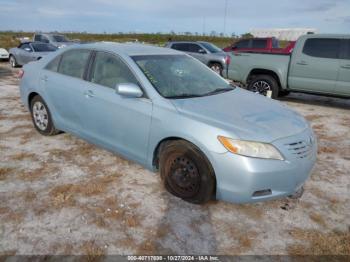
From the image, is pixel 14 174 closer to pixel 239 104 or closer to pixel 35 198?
pixel 35 198

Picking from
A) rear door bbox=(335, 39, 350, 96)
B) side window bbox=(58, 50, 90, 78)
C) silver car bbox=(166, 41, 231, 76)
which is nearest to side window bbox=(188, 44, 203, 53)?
silver car bbox=(166, 41, 231, 76)

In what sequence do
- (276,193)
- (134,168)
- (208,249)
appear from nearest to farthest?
(208,249), (276,193), (134,168)

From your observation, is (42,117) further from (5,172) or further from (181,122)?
(181,122)

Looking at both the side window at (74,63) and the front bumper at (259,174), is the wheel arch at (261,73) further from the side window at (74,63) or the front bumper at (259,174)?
the front bumper at (259,174)

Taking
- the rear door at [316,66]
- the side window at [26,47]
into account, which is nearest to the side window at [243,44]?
the rear door at [316,66]

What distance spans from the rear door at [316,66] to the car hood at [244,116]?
4.78 meters

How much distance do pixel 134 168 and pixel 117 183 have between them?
0.47 meters

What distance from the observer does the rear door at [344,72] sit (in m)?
7.74

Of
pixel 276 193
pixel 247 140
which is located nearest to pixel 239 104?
pixel 247 140

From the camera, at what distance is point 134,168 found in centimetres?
438

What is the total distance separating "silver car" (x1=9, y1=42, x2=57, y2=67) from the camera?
14.3 meters

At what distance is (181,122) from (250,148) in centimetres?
74

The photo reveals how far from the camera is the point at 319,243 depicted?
296 centimetres

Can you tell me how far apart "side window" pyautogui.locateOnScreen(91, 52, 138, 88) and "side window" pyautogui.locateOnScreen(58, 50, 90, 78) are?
0.26m
